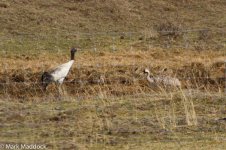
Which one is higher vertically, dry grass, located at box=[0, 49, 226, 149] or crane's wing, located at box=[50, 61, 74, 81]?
crane's wing, located at box=[50, 61, 74, 81]

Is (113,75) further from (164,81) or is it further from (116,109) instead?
(116,109)

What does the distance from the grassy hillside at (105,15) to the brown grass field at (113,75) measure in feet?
0.16

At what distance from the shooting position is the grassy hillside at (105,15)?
2872cm

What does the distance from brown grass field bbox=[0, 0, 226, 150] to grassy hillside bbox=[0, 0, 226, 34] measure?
0.16 feet

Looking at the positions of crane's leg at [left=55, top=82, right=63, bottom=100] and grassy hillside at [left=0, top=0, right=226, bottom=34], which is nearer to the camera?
crane's leg at [left=55, top=82, right=63, bottom=100]

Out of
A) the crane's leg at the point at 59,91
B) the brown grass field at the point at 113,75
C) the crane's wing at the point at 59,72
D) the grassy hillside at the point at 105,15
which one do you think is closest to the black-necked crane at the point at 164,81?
the brown grass field at the point at 113,75

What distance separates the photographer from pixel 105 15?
30.4 m

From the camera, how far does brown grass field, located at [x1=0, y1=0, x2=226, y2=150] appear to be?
10.2 metres

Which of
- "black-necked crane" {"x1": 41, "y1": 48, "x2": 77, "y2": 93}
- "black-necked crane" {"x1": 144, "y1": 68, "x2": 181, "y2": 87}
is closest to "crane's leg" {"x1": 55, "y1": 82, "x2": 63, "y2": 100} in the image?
"black-necked crane" {"x1": 41, "y1": 48, "x2": 77, "y2": 93}

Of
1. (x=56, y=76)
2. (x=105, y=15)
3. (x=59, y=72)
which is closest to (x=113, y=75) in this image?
(x=59, y=72)

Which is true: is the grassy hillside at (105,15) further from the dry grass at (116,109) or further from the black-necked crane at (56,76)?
the black-necked crane at (56,76)

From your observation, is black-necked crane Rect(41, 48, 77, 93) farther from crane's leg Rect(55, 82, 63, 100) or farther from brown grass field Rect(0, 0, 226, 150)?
brown grass field Rect(0, 0, 226, 150)

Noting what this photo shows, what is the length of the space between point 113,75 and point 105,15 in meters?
14.4

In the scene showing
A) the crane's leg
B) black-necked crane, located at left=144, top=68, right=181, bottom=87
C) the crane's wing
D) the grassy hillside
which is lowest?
the crane's leg
